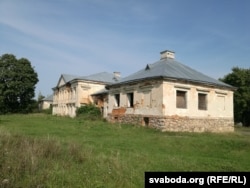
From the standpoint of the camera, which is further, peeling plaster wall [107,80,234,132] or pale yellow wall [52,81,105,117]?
pale yellow wall [52,81,105,117]

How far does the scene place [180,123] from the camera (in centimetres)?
2311

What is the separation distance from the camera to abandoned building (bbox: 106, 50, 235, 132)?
22797 mm

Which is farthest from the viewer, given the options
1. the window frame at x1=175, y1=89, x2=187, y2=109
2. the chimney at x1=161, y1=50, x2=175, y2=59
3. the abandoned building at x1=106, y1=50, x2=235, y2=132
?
the chimney at x1=161, y1=50, x2=175, y2=59

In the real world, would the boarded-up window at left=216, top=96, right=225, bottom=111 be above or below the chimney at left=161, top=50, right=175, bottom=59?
below

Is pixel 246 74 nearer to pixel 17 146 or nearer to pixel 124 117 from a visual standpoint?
pixel 124 117

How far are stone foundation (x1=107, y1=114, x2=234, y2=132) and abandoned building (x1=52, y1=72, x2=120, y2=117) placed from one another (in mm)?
9460

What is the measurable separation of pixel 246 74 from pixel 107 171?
42.1 metres

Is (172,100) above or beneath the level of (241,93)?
beneath

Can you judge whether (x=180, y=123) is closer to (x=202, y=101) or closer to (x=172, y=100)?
(x=172, y=100)

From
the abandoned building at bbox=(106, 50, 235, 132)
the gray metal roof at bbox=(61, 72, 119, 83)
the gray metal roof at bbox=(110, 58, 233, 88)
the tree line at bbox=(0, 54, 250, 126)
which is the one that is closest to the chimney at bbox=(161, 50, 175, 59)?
the abandoned building at bbox=(106, 50, 235, 132)

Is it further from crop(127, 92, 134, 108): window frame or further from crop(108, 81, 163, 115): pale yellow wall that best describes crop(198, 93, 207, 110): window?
crop(127, 92, 134, 108): window frame

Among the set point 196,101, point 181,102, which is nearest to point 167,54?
point 196,101

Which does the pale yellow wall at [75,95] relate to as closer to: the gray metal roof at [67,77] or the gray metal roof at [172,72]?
the gray metal roof at [67,77]

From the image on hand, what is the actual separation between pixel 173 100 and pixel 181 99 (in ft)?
3.55
